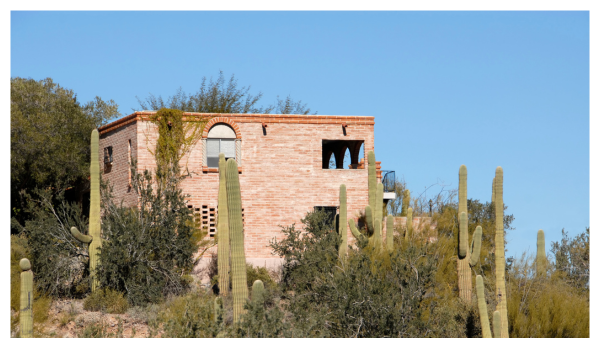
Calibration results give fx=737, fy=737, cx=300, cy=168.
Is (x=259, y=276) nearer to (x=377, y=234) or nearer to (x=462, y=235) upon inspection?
(x=377, y=234)

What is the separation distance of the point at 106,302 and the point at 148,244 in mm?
2278

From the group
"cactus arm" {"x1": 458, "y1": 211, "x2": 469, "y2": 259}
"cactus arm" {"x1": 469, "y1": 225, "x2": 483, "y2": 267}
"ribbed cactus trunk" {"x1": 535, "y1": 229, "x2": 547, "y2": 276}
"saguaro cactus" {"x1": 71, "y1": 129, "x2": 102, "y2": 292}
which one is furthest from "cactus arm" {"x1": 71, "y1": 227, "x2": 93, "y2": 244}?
"ribbed cactus trunk" {"x1": 535, "y1": 229, "x2": 547, "y2": 276}

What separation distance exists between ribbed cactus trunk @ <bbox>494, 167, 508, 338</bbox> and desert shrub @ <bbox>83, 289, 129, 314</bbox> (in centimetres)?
1043

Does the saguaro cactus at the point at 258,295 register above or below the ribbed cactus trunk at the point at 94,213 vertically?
below

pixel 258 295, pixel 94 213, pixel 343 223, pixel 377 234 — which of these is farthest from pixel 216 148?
pixel 258 295

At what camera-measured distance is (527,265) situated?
22.1 meters

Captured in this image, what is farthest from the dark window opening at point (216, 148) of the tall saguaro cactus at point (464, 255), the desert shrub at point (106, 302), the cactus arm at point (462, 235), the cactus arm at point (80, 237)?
the cactus arm at point (462, 235)

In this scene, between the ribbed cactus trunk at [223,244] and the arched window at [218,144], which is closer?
the ribbed cactus trunk at [223,244]

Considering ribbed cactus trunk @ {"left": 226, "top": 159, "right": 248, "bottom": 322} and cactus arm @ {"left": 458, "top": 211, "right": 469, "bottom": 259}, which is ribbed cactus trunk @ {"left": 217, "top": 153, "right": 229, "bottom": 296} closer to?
ribbed cactus trunk @ {"left": 226, "top": 159, "right": 248, "bottom": 322}

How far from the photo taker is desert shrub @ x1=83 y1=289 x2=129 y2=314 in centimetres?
2086

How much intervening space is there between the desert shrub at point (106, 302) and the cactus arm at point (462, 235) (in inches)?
390

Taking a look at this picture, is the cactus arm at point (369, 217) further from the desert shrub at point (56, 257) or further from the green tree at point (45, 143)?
the green tree at point (45, 143)

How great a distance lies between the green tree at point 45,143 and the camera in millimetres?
27641

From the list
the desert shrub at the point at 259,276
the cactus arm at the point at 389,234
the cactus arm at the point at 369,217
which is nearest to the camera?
the cactus arm at the point at 389,234
